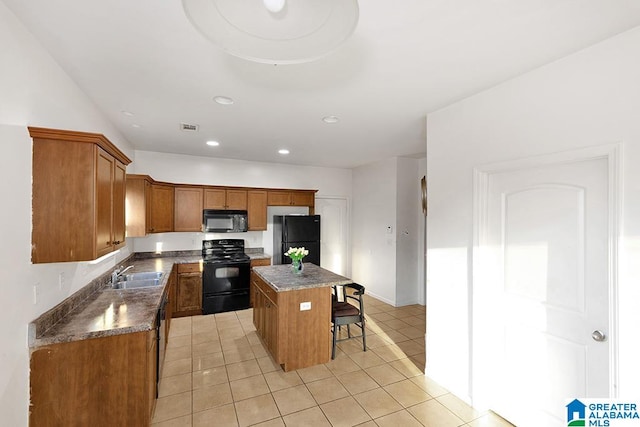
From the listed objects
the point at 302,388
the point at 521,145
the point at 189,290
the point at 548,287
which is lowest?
the point at 302,388

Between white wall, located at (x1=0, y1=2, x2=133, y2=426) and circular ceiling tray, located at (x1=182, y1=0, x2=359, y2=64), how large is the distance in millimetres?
1423

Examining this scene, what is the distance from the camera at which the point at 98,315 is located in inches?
86.1

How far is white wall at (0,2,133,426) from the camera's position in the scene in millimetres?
1451

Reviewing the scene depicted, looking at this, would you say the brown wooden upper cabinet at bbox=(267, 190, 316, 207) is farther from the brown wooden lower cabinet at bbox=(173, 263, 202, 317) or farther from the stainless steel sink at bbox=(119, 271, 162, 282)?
the stainless steel sink at bbox=(119, 271, 162, 282)

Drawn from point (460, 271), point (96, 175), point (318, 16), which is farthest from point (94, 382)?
point (460, 271)

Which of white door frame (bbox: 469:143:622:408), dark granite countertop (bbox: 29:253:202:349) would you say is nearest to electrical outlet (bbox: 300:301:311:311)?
dark granite countertop (bbox: 29:253:202:349)

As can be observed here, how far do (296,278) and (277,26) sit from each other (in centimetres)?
269

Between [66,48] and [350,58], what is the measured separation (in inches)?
71.2

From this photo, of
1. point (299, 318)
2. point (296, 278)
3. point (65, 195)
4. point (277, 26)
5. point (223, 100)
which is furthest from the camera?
point (296, 278)

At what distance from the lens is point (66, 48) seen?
70.9 inches

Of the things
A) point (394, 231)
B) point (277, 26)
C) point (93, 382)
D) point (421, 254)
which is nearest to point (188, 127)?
point (93, 382)

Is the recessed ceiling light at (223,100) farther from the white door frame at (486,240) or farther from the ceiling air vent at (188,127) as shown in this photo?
the white door frame at (486,240)

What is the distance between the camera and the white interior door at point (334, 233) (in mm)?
6184

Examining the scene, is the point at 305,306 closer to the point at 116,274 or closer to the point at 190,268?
the point at 116,274
